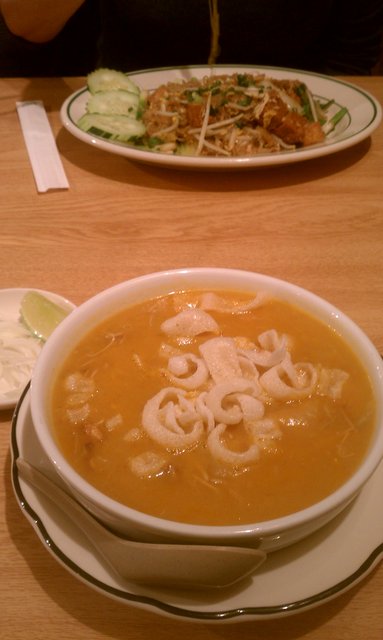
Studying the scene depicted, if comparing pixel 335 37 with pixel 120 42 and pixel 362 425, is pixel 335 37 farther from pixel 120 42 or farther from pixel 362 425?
pixel 362 425

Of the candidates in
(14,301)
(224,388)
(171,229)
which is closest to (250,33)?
(171,229)

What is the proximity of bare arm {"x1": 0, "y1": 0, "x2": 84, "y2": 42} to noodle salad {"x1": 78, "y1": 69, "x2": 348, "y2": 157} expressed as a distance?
1.78 ft

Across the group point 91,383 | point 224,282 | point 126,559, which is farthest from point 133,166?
point 126,559

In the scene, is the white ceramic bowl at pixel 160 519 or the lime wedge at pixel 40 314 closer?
the white ceramic bowl at pixel 160 519

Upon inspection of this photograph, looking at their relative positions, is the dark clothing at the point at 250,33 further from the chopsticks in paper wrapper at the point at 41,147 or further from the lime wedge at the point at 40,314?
the lime wedge at the point at 40,314

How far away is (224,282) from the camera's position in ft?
3.94

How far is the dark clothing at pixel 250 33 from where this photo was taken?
291 centimetres

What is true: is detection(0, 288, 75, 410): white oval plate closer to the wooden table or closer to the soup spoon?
the wooden table

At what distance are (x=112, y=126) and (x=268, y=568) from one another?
173 cm

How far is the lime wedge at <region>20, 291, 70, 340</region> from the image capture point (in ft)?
4.32

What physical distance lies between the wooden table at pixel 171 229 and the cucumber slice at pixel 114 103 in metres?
0.16

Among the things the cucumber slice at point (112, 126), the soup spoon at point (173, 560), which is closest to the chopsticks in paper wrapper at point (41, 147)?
the cucumber slice at point (112, 126)

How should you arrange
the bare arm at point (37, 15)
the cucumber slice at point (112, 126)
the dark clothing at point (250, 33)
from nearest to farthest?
the cucumber slice at point (112, 126), the bare arm at point (37, 15), the dark clothing at point (250, 33)

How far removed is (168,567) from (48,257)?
1069mm
